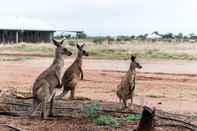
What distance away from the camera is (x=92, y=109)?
14.1 m

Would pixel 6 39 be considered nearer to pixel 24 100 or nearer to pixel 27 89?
pixel 27 89

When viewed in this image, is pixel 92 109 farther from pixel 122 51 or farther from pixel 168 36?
pixel 168 36

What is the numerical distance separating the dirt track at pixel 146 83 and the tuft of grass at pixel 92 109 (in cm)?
242

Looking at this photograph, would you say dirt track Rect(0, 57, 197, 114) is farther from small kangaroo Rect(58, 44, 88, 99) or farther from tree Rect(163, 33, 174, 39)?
tree Rect(163, 33, 174, 39)

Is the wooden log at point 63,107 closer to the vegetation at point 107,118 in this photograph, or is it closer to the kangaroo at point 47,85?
the vegetation at point 107,118

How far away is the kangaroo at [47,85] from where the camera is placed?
517 inches

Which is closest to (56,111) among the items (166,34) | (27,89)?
(27,89)

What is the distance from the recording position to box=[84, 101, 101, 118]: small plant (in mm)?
13698

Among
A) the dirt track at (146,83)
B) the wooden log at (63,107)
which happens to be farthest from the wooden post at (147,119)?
the dirt track at (146,83)

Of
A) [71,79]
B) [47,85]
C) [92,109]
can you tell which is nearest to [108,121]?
[92,109]

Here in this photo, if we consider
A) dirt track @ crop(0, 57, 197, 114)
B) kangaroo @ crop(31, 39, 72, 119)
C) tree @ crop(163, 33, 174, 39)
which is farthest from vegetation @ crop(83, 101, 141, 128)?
tree @ crop(163, 33, 174, 39)

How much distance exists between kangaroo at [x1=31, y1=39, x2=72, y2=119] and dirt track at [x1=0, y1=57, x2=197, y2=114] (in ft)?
13.8

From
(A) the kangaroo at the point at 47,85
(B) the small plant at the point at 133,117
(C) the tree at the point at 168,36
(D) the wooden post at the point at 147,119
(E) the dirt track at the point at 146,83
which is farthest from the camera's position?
(C) the tree at the point at 168,36

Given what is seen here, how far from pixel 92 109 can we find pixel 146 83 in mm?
10107
